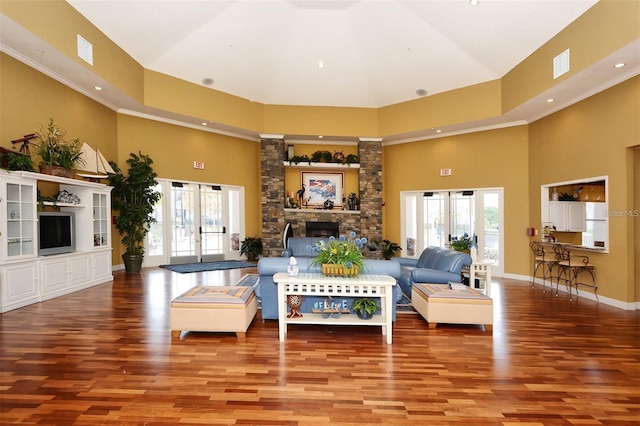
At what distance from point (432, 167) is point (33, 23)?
8895mm

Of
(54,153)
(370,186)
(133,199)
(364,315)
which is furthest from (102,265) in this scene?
(370,186)

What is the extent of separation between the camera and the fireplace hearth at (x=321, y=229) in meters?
10.6

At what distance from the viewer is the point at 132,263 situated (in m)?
8.18

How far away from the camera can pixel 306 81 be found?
9.33 m

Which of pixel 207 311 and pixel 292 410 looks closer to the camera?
pixel 292 410

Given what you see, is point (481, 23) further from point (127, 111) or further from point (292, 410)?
point (127, 111)

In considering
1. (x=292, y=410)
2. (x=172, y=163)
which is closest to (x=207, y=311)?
(x=292, y=410)

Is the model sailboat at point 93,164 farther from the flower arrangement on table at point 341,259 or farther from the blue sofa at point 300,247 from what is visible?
the flower arrangement on table at point 341,259

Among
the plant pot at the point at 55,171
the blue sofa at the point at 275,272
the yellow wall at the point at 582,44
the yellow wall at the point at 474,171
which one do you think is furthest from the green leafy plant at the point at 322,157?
the blue sofa at the point at 275,272

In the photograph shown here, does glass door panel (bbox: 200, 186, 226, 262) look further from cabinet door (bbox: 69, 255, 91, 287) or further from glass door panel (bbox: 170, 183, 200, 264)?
cabinet door (bbox: 69, 255, 91, 287)

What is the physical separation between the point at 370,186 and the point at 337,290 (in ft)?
22.3

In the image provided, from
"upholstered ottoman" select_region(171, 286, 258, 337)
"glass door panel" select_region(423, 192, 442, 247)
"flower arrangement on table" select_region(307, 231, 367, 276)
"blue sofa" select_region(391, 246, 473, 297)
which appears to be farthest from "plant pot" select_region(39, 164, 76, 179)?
"glass door panel" select_region(423, 192, 442, 247)

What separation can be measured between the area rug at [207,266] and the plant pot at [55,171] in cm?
318

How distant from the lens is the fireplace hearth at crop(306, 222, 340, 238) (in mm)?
10555
